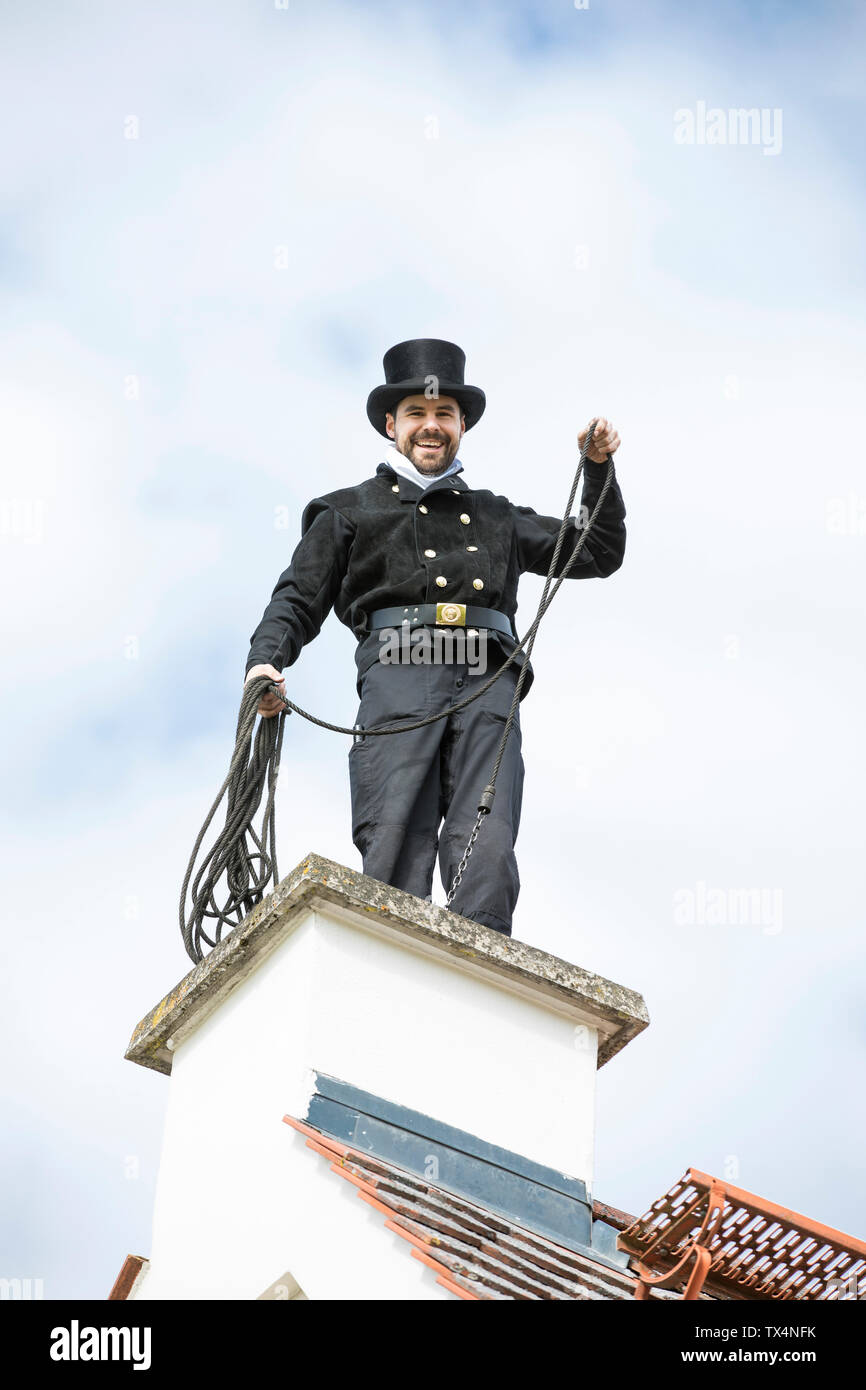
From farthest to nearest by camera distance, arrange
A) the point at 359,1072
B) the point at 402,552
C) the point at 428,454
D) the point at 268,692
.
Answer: the point at 428,454
the point at 402,552
the point at 268,692
the point at 359,1072

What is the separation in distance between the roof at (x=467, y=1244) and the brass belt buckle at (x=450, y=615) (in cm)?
198

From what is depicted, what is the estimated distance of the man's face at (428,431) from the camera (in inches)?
267

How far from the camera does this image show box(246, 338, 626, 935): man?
20.1ft

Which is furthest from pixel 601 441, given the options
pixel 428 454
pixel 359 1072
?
pixel 359 1072

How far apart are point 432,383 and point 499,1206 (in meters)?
2.95

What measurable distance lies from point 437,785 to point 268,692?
608mm

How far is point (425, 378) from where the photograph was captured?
6.86 m

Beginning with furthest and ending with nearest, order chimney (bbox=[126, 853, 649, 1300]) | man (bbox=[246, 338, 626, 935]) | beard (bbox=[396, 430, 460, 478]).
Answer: beard (bbox=[396, 430, 460, 478]) < man (bbox=[246, 338, 626, 935]) < chimney (bbox=[126, 853, 649, 1300])

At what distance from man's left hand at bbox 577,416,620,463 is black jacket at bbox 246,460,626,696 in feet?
0.17

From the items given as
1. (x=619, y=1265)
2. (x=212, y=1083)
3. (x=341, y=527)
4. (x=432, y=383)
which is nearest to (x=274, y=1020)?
(x=212, y=1083)

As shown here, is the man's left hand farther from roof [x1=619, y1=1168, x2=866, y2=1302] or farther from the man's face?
roof [x1=619, y1=1168, x2=866, y2=1302]

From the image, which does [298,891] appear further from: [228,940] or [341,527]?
[341,527]

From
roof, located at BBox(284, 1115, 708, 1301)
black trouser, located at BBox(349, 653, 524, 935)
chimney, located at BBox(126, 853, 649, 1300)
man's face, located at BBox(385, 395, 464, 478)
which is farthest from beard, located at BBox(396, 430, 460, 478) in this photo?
roof, located at BBox(284, 1115, 708, 1301)

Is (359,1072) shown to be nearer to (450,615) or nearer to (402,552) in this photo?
(450,615)
